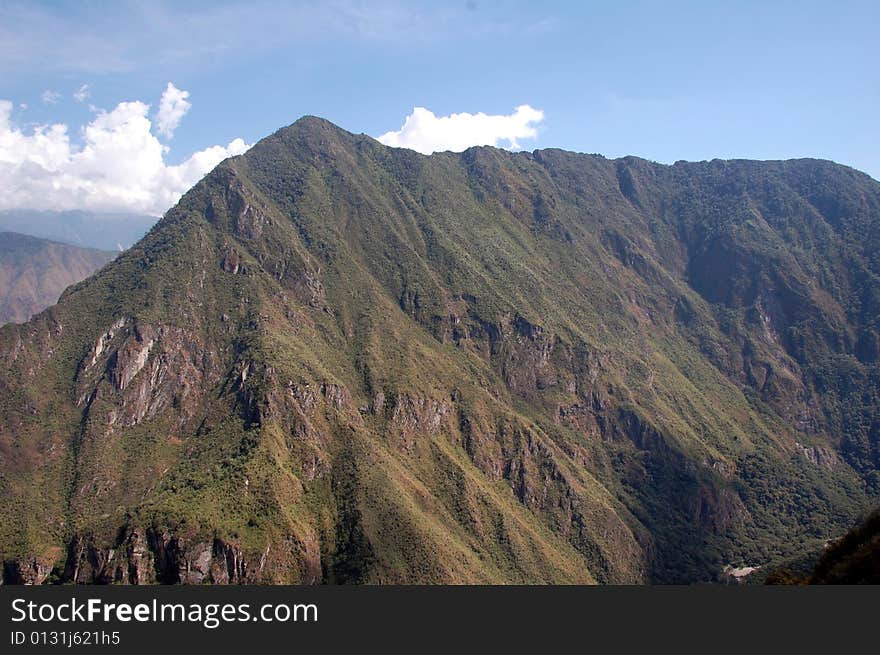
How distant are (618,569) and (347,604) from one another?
508 feet

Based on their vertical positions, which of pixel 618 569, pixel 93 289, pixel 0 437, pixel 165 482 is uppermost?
pixel 93 289

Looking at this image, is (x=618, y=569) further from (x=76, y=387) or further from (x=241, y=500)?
(x=76, y=387)

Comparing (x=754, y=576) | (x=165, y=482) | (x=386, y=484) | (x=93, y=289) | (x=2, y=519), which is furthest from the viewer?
(x=93, y=289)

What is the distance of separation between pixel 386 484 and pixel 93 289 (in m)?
103

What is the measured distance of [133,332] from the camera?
163500 mm

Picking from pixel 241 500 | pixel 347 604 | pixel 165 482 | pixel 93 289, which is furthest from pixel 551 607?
pixel 93 289

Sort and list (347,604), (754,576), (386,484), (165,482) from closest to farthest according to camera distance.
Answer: (347,604) < (165,482) < (386,484) < (754,576)

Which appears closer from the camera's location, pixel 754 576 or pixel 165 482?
pixel 165 482

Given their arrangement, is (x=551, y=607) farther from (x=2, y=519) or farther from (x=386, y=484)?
(x=2, y=519)

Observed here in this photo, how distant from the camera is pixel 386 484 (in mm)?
146625

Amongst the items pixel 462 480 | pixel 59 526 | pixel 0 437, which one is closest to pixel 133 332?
pixel 0 437

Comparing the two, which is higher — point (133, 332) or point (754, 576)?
point (133, 332)

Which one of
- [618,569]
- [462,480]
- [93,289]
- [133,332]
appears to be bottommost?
[618,569]

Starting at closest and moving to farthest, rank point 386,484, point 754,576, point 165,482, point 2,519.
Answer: point 2,519 → point 165,482 → point 386,484 → point 754,576
